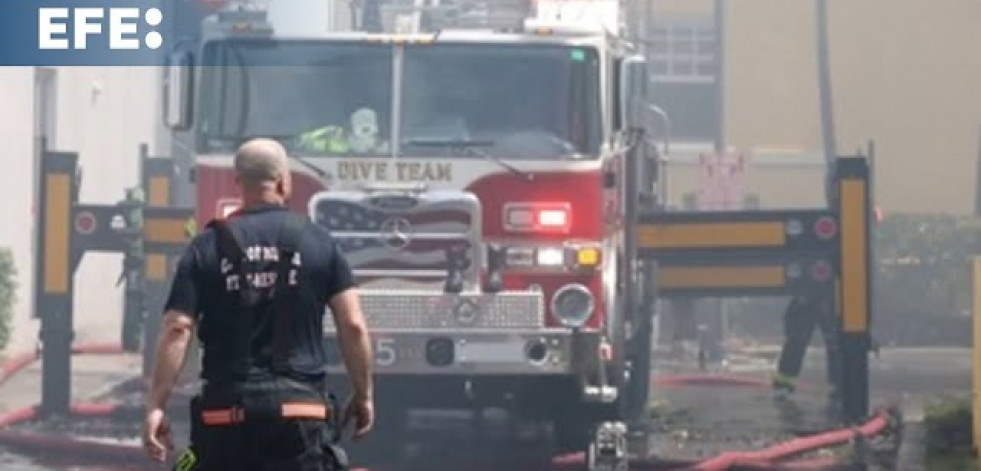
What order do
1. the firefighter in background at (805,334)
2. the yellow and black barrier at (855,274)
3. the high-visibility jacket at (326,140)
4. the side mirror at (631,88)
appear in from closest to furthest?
the high-visibility jacket at (326,140)
the side mirror at (631,88)
the yellow and black barrier at (855,274)
the firefighter in background at (805,334)

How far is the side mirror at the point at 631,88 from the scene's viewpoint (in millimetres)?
13609

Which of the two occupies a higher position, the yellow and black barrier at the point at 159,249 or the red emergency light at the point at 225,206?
the red emergency light at the point at 225,206

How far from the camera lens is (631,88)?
1399 centimetres

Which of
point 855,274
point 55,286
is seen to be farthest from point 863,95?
point 55,286

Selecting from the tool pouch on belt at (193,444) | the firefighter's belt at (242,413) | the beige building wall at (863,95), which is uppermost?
the beige building wall at (863,95)

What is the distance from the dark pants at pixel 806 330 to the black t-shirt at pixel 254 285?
8456 millimetres

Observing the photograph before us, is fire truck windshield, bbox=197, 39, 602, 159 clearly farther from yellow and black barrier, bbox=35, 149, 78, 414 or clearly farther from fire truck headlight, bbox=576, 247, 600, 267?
yellow and black barrier, bbox=35, 149, 78, 414

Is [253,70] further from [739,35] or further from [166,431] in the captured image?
[739,35]

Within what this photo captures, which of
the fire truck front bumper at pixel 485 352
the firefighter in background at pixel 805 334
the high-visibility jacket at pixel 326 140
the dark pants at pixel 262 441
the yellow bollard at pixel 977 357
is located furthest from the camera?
the firefighter in background at pixel 805 334

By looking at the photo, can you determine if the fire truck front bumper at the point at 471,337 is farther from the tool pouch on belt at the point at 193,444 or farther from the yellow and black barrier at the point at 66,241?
the tool pouch on belt at the point at 193,444

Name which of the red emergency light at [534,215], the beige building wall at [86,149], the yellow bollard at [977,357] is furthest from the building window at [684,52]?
the yellow bollard at [977,357]

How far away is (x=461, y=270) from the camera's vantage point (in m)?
13.2

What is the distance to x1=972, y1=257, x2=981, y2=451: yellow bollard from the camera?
40.1ft

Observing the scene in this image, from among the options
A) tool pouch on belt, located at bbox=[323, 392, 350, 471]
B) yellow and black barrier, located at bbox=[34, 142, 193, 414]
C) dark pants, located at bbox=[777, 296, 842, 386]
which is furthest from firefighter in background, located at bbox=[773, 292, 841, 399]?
tool pouch on belt, located at bbox=[323, 392, 350, 471]
